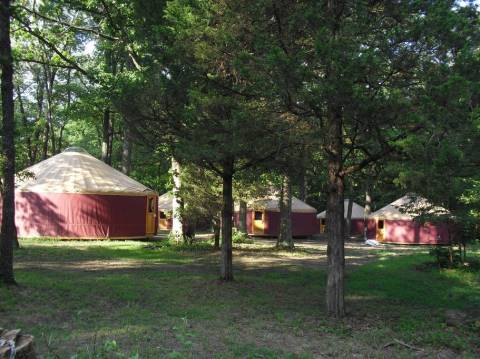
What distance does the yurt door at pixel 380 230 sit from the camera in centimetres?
2969

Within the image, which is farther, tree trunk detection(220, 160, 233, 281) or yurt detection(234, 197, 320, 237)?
yurt detection(234, 197, 320, 237)

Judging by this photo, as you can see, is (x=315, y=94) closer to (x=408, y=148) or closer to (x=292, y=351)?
(x=408, y=148)

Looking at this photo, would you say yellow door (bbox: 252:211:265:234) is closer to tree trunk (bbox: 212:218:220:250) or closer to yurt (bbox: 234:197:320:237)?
yurt (bbox: 234:197:320:237)

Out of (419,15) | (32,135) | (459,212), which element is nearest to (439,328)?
(419,15)

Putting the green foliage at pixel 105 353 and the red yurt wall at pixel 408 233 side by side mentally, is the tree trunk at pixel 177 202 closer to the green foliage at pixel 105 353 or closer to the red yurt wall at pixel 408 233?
the green foliage at pixel 105 353

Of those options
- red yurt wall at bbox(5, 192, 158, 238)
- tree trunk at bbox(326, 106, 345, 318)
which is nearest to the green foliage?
tree trunk at bbox(326, 106, 345, 318)

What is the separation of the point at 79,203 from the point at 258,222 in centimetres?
1315

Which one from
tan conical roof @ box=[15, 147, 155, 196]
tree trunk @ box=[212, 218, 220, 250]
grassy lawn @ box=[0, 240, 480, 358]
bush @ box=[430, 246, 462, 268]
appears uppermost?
tan conical roof @ box=[15, 147, 155, 196]

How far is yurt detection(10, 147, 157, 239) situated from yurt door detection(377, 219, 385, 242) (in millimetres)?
15503

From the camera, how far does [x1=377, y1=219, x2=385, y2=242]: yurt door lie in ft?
97.4

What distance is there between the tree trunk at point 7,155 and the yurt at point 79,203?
33.8ft

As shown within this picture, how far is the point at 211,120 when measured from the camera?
9.06 meters

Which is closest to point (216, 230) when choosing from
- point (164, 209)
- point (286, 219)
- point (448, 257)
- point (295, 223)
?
point (286, 219)

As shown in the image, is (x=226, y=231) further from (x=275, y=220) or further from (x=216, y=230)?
(x=275, y=220)
